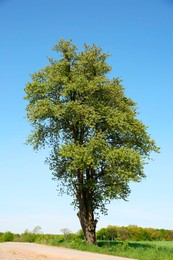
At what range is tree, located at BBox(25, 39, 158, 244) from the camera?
31.1m

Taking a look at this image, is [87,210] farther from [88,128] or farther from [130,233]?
[130,233]

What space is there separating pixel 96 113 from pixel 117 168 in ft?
16.9

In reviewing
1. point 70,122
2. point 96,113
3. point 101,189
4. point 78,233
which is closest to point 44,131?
point 70,122

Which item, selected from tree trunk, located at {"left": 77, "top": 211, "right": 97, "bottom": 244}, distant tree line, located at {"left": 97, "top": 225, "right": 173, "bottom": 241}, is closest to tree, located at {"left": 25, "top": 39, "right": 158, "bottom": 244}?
tree trunk, located at {"left": 77, "top": 211, "right": 97, "bottom": 244}

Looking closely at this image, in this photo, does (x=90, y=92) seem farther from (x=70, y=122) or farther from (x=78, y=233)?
(x=78, y=233)

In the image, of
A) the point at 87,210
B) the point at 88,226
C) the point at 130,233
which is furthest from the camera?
the point at 130,233

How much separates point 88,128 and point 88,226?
27.9ft

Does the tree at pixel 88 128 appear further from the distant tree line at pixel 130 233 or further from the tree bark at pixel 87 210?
the distant tree line at pixel 130 233

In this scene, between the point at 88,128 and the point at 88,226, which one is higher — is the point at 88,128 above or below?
Answer: above

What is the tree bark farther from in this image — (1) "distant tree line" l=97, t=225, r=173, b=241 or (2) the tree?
(1) "distant tree line" l=97, t=225, r=173, b=241

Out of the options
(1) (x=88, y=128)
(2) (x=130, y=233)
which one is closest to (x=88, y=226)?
(1) (x=88, y=128)

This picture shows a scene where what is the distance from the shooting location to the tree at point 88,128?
31125mm

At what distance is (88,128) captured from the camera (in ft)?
112

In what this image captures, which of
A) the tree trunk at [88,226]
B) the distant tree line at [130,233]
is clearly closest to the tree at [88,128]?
the tree trunk at [88,226]
